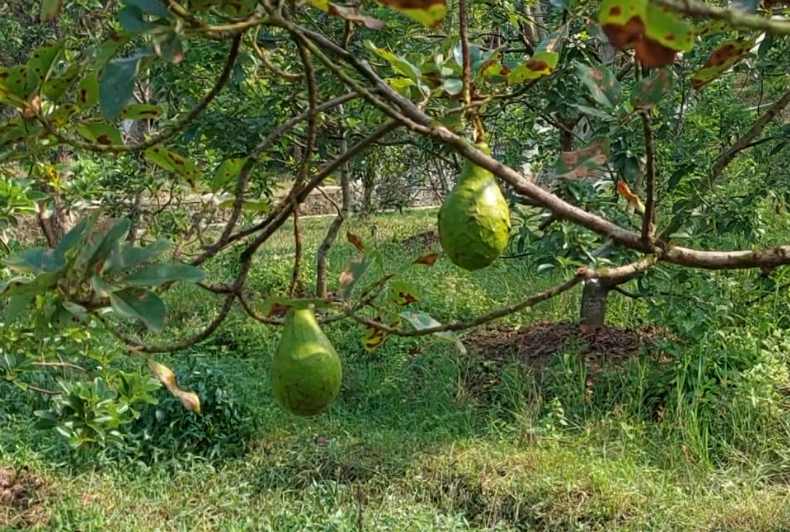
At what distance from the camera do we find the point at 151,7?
656mm

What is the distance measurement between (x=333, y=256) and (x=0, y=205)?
164 inches

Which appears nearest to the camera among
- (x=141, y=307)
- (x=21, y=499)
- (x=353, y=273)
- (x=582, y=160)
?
(x=141, y=307)

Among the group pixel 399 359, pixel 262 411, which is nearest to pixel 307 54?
pixel 262 411

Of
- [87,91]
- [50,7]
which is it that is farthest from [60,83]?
[50,7]

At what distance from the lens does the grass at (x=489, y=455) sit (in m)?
2.86

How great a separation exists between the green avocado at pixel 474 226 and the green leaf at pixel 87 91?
37 cm

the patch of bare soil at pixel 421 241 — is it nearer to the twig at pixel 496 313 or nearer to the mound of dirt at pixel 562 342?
the mound of dirt at pixel 562 342

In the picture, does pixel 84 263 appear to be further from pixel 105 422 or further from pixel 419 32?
pixel 419 32

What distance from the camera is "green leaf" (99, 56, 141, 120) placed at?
2.16ft

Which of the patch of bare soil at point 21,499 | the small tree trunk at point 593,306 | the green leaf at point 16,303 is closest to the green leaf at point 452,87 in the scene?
the green leaf at point 16,303

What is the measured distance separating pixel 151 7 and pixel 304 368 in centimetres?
40

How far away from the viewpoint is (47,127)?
0.78 metres

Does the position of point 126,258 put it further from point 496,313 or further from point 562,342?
point 562,342

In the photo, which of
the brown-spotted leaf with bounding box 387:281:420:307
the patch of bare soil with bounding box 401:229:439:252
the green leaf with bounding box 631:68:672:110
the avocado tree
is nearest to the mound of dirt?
the patch of bare soil with bounding box 401:229:439:252
